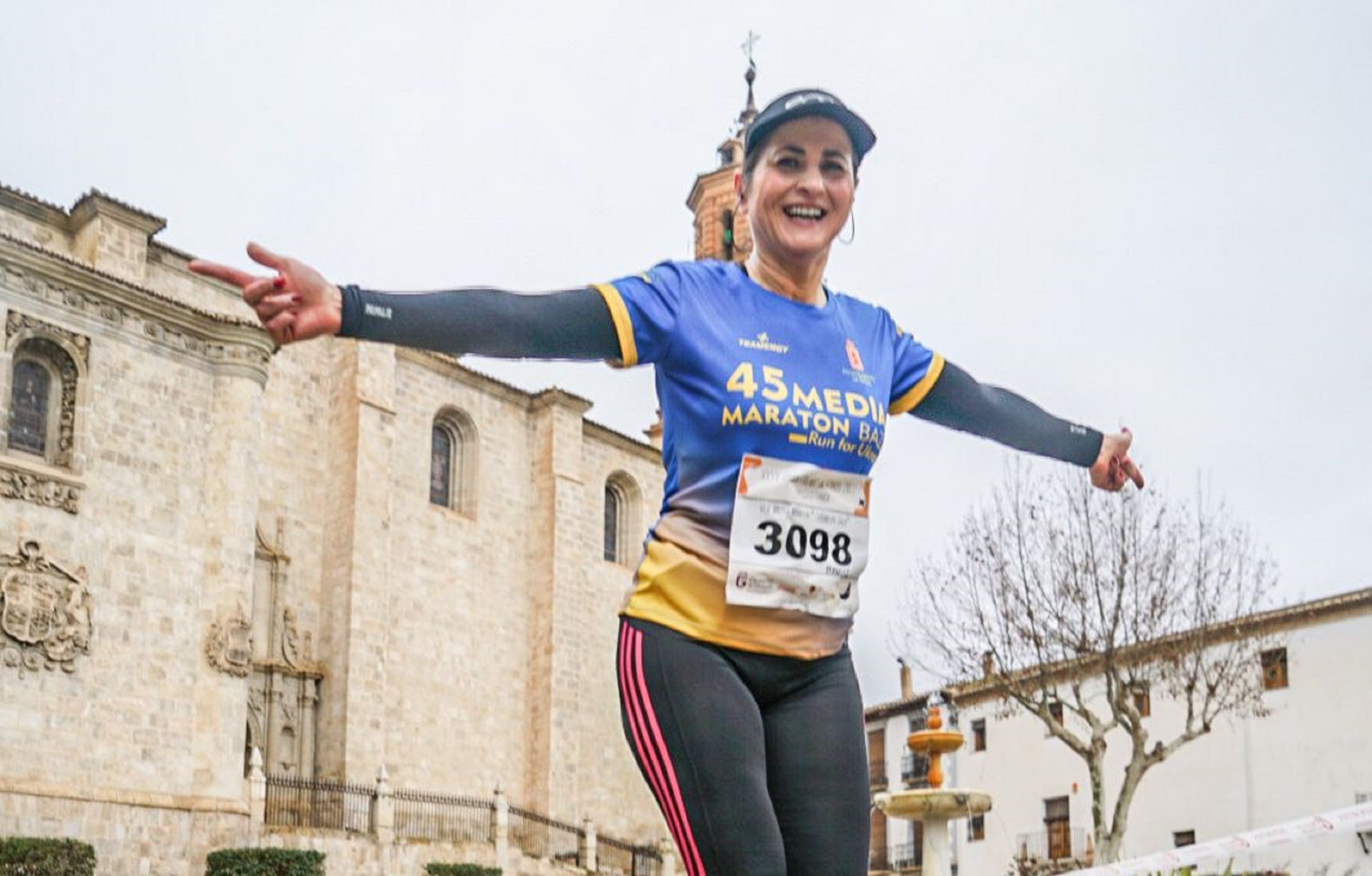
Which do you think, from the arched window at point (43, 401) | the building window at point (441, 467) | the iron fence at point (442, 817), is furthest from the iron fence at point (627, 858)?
the arched window at point (43, 401)

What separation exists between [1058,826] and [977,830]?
407cm

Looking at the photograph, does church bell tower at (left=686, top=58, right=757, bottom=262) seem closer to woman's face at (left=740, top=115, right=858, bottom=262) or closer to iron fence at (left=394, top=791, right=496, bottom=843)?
iron fence at (left=394, top=791, right=496, bottom=843)

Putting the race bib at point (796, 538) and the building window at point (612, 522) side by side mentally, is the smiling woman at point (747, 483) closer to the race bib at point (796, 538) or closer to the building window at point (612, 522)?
the race bib at point (796, 538)

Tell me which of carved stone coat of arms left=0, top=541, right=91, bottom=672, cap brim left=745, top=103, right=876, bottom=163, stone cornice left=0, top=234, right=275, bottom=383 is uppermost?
stone cornice left=0, top=234, right=275, bottom=383

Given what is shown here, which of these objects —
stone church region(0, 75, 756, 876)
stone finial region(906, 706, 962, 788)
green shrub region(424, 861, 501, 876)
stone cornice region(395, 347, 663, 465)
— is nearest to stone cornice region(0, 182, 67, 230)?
stone church region(0, 75, 756, 876)

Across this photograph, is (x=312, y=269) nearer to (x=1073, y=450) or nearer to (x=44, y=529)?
(x=1073, y=450)

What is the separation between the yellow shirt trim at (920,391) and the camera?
3.40m

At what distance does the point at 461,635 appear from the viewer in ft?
106

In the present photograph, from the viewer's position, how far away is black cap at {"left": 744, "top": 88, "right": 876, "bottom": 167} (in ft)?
10.1

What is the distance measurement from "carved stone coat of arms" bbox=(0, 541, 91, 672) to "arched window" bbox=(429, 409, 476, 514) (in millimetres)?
11542

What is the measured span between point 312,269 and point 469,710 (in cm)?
3010

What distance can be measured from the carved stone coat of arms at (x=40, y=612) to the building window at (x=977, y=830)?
30319 mm

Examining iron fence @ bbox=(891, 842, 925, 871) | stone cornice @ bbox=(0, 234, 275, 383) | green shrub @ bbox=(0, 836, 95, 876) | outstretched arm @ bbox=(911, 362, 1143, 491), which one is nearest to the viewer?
outstretched arm @ bbox=(911, 362, 1143, 491)

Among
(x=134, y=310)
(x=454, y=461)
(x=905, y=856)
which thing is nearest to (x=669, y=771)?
(x=134, y=310)
